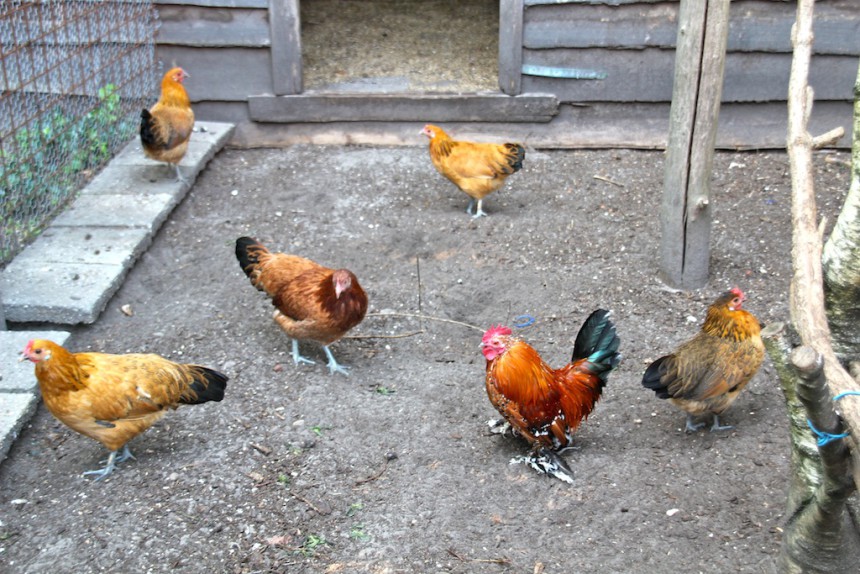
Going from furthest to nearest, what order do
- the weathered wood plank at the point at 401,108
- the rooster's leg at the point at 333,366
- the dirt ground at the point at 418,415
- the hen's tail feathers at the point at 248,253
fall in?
the weathered wood plank at the point at 401,108
the hen's tail feathers at the point at 248,253
the rooster's leg at the point at 333,366
the dirt ground at the point at 418,415

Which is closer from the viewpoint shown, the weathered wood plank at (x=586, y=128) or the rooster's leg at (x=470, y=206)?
the rooster's leg at (x=470, y=206)

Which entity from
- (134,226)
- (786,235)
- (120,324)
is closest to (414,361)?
(120,324)

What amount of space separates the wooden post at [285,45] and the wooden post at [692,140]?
3453mm

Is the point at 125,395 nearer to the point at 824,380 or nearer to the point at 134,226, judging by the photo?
the point at 134,226

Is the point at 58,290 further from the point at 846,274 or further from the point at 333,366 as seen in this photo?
the point at 846,274

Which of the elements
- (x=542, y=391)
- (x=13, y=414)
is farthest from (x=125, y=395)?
(x=542, y=391)

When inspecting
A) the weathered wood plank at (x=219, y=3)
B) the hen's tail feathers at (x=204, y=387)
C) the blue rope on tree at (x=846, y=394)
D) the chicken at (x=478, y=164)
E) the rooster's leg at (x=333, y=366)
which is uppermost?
the weathered wood plank at (x=219, y=3)

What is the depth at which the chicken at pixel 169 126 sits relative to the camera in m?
6.48

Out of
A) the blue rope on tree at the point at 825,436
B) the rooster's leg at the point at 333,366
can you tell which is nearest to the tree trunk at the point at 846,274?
the blue rope on tree at the point at 825,436

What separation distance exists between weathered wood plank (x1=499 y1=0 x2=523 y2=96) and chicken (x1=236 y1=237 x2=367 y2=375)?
10.1ft

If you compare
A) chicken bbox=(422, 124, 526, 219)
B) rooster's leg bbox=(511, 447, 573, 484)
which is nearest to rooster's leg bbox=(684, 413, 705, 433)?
rooster's leg bbox=(511, 447, 573, 484)

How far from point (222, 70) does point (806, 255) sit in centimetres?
613

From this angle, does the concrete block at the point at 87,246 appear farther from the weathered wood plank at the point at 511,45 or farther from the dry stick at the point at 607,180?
the dry stick at the point at 607,180

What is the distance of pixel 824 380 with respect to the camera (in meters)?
2.09
